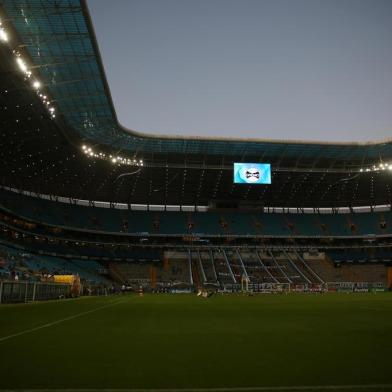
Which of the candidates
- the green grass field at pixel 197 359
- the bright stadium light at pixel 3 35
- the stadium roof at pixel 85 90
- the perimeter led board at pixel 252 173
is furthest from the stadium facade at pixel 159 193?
the green grass field at pixel 197 359

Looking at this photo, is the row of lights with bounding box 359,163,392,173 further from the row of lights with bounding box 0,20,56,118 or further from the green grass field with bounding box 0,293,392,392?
the green grass field with bounding box 0,293,392,392

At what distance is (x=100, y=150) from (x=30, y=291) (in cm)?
2895

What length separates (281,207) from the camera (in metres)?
83.9

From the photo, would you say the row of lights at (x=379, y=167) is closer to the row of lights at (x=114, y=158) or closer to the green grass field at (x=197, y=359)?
the row of lights at (x=114, y=158)

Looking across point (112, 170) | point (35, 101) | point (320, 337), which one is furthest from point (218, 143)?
point (320, 337)

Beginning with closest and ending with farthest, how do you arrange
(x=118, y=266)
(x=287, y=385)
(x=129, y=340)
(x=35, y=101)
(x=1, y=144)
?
(x=287, y=385)
(x=129, y=340)
(x=35, y=101)
(x=1, y=144)
(x=118, y=266)

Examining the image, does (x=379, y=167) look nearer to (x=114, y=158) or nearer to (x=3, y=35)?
(x=114, y=158)

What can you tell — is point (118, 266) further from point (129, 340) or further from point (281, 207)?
point (129, 340)

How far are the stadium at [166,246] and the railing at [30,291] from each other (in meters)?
0.17

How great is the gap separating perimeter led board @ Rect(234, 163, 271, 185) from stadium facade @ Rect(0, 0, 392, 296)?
2496 mm

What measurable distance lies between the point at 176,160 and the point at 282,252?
27731 mm

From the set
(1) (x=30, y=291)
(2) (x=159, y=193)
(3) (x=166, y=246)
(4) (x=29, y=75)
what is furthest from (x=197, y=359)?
(3) (x=166, y=246)

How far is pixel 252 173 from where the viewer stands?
57219 millimetres

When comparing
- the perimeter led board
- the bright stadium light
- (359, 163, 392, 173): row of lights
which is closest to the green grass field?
the bright stadium light
